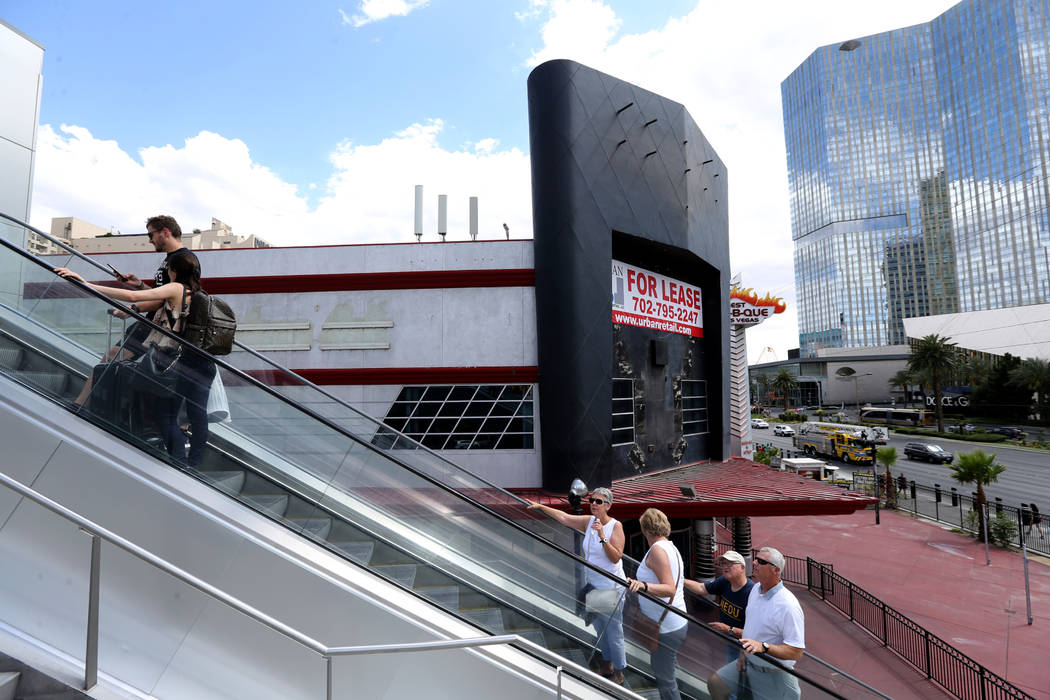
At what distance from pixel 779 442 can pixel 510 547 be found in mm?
57157

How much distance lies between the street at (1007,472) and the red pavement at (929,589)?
565 cm

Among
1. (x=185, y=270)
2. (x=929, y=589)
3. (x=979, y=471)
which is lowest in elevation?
(x=929, y=589)

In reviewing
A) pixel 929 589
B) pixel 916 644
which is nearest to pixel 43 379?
pixel 916 644

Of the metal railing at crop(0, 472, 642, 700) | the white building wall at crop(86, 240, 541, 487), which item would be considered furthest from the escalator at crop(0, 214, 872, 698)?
the white building wall at crop(86, 240, 541, 487)

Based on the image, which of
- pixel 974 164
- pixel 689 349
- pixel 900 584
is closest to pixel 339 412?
pixel 689 349

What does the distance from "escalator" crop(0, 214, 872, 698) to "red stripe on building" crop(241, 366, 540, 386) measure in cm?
798

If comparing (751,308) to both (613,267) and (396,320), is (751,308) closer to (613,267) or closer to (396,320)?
(613,267)

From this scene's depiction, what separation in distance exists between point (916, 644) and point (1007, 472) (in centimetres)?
2875

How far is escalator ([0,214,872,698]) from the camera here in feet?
13.0

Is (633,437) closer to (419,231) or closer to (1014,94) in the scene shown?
(419,231)

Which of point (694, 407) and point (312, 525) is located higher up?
point (694, 407)

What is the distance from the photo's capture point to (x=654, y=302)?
15172 mm

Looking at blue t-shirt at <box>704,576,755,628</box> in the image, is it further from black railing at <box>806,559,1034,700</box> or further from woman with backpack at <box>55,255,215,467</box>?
black railing at <box>806,559,1034,700</box>

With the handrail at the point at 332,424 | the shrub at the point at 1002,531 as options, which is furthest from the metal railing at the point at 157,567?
the shrub at the point at 1002,531
